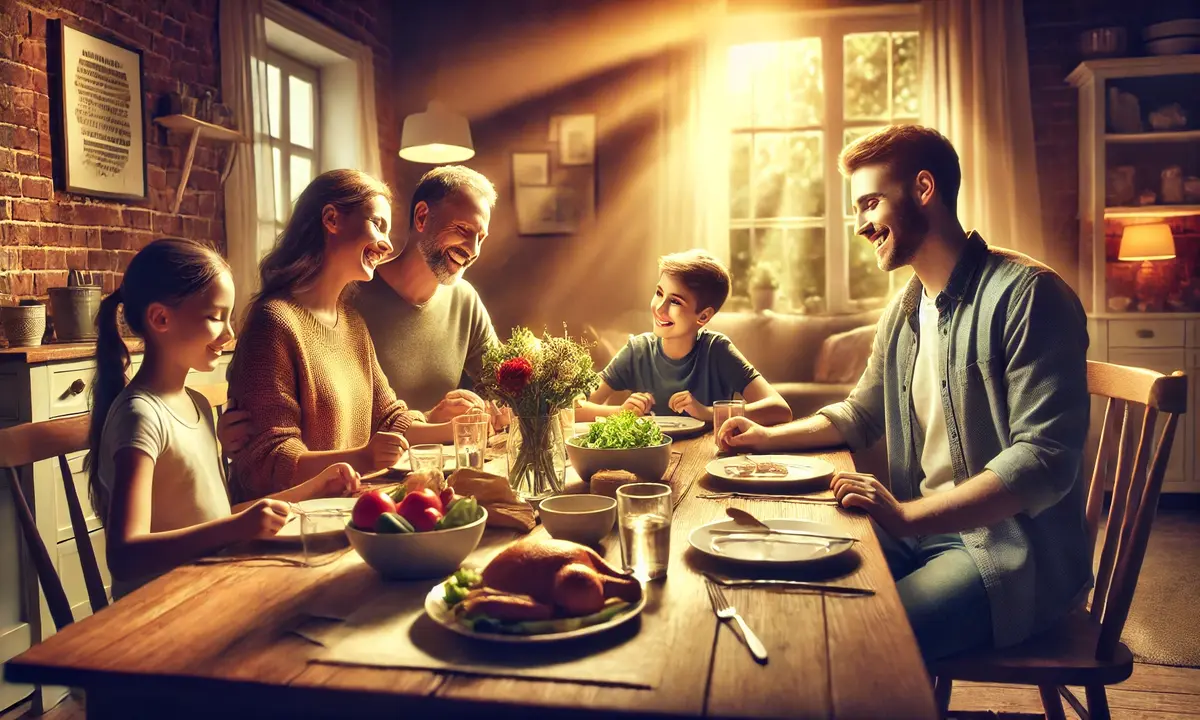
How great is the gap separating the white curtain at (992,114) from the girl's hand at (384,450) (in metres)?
4.02

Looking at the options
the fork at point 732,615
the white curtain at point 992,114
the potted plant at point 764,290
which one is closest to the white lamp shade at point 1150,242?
the white curtain at point 992,114

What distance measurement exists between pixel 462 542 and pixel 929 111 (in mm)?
4593

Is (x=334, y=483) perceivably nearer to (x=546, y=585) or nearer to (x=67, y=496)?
(x=67, y=496)

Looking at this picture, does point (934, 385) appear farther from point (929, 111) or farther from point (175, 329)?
point (929, 111)

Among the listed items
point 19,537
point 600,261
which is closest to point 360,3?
point 600,261

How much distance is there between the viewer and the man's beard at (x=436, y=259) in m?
2.36

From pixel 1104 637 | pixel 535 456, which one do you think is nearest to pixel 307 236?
pixel 535 456

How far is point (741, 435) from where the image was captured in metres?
1.83

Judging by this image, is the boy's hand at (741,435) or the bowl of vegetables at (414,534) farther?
the boy's hand at (741,435)

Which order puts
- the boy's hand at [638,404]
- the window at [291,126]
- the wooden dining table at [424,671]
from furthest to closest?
the window at [291,126] → the boy's hand at [638,404] → the wooden dining table at [424,671]

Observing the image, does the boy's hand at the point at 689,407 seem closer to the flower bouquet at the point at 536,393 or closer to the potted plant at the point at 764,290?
the flower bouquet at the point at 536,393

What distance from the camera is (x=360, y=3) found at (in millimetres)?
5148

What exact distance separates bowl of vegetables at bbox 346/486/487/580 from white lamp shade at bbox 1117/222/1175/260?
4.47 m

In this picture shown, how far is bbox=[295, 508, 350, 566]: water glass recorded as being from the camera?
3.58ft
